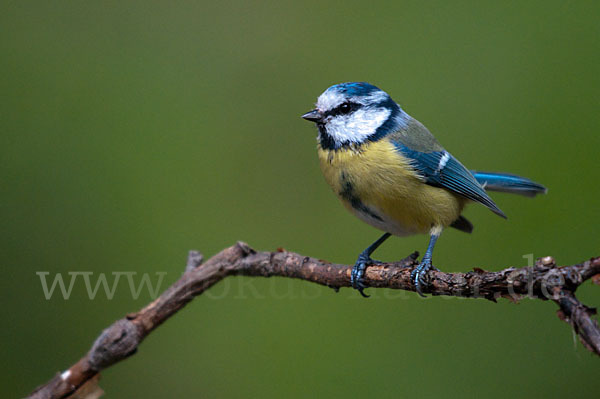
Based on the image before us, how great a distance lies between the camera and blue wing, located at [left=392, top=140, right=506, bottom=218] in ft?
4.95

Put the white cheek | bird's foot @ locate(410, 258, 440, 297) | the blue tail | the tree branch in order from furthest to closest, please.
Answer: the blue tail → the white cheek → bird's foot @ locate(410, 258, 440, 297) → the tree branch

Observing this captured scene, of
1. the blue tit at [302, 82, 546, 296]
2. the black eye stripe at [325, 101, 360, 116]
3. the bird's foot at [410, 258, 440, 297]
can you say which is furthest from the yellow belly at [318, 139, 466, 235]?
the bird's foot at [410, 258, 440, 297]

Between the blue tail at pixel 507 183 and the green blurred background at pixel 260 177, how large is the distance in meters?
0.19

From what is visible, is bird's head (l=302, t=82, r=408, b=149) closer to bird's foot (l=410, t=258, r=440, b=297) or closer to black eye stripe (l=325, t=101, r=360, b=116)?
black eye stripe (l=325, t=101, r=360, b=116)

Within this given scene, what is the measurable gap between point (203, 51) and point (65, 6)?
0.59 m

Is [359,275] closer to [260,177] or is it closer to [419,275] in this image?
[419,275]

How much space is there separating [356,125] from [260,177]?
0.67 meters

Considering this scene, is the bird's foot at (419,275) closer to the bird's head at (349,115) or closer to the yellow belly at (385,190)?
the yellow belly at (385,190)

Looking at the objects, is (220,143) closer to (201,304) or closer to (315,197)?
(315,197)

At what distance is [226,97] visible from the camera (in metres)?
2.25

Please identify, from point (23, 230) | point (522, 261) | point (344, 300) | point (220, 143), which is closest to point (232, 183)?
point (220, 143)

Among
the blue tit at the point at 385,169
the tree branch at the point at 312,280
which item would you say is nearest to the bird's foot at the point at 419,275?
the tree branch at the point at 312,280

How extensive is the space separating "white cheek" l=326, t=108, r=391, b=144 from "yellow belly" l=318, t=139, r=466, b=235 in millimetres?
35

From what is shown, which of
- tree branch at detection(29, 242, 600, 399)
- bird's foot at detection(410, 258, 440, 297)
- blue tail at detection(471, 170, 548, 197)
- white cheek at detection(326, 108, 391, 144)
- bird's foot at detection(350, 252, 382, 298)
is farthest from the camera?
blue tail at detection(471, 170, 548, 197)
